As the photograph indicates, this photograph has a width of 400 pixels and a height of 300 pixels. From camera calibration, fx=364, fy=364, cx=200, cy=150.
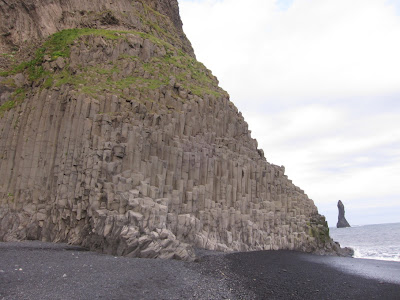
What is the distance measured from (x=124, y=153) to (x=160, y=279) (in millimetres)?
9560

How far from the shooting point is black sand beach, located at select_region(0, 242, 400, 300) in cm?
1030

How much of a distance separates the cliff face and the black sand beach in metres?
2.22

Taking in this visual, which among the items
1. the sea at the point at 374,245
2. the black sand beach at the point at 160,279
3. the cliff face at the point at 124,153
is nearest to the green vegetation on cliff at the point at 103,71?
the cliff face at the point at 124,153

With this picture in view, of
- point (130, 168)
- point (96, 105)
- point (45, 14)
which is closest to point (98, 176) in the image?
point (130, 168)

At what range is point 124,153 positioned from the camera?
2023 cm

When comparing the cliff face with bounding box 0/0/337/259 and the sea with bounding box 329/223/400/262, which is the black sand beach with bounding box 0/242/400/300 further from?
the sea with bounding box 329/223/400/262

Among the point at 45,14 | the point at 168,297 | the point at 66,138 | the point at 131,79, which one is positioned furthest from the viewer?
the point at 45,14

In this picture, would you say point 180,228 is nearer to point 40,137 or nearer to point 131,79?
point 40,137

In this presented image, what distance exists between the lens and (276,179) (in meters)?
31.6

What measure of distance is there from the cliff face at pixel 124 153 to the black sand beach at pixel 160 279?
87.2 inches

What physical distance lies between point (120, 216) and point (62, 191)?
531 cm

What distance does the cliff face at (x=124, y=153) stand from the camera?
1894 centimetres

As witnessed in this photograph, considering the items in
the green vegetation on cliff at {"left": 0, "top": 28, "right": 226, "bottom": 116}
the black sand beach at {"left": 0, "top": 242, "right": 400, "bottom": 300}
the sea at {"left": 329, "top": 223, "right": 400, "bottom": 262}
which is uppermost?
the green vegetation on cliff at {"left": 0, "top": 28, "right": 226, "bottom": 116}

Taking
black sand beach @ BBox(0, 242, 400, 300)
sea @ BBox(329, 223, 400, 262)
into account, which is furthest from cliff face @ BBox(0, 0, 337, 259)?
sea @ BBox(329, 223, 400, 262)
